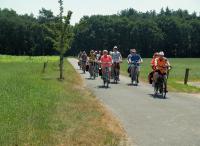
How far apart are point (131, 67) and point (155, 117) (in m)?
15.1

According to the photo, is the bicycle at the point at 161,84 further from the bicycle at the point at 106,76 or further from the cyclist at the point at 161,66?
the bicycle at the point at 106,76

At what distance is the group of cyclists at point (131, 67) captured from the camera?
23141 millimetres

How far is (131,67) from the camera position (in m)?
30.8

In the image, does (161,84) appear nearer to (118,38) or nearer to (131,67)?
(131,67)

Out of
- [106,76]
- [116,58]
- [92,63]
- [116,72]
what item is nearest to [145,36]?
[92,63]

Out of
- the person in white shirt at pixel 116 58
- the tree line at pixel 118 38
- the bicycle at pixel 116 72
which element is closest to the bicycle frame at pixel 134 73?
the bicycle at pixel 116 72

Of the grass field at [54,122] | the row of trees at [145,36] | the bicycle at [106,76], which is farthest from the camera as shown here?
the row of trees at [145,36]

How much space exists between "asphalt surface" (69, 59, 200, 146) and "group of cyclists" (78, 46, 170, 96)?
0.78 metres

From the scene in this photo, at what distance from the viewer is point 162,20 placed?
17488cm

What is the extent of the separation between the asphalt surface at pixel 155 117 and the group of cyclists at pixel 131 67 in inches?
30.9

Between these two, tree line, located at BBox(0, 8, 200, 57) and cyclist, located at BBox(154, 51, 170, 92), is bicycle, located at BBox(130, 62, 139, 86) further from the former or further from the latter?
tree line, located at BBox(0, 8, 200, 57)

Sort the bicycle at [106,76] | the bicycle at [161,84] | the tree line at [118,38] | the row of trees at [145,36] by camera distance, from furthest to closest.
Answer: the row of trees at [145,36] → the tree line at [118,38] → the bicycle at [106,76] → the bicycle at [161,84]

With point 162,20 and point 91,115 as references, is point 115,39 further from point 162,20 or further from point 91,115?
point 91,115

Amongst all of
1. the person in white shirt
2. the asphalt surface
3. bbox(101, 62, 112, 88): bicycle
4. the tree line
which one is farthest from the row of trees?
the asphalt surface
